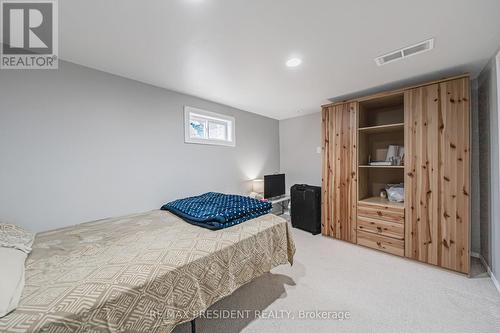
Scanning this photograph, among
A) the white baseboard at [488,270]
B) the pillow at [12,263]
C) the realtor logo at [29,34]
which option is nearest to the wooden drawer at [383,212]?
the white baseboard at [488,270]

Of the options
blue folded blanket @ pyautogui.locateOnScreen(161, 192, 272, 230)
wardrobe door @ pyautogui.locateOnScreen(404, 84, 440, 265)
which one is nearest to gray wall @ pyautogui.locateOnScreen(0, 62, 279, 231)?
blue folded blanket @ pyautogui.locateOnScreen(161, 192, 272, 230)

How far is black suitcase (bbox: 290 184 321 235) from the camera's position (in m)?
3.46

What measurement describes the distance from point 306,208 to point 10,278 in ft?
11.3

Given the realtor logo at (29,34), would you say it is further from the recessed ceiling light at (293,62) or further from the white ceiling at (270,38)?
the recessed ceiling light at (293,62)

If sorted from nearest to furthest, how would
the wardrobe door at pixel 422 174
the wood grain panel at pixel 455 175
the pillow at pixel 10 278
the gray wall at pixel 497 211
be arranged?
the pillow at pixel 10 278 → the gray wall at pixel 497 211 → the wood grain panel at pixel 455 175 → the wardrobe door at pixel 422 174

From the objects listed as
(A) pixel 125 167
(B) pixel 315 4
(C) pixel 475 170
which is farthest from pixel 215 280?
(C) pixel 475 170

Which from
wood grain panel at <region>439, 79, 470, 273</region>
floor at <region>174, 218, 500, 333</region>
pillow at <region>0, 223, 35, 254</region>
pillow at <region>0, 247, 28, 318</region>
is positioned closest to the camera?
pillow at <region>0, 247, 28, 318</region>

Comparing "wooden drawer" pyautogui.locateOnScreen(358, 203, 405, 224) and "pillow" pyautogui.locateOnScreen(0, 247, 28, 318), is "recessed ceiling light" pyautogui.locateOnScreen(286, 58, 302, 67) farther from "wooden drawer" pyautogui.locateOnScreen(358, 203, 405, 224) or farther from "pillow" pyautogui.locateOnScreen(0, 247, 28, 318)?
"pillow" pyautogui.locateOnScreen(0, 247, 28, 318)

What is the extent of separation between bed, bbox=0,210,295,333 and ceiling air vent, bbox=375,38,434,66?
77.2 inches

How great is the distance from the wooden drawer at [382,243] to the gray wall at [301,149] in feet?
4.57

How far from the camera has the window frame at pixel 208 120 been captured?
291cm

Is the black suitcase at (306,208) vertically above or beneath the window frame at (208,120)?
beneath

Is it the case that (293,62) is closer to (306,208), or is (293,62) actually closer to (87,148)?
(87,148)

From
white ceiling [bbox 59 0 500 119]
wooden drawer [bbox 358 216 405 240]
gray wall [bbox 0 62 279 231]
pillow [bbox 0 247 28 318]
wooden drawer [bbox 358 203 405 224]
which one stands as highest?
white ceiling [bbox 59 0 500 119]
